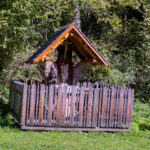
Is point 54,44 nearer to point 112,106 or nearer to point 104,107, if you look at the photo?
point 104,107

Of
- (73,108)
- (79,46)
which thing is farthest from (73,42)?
Result: (73,108)

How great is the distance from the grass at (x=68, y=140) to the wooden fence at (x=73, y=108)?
229 millimetres

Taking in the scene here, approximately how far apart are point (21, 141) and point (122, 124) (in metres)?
3.07

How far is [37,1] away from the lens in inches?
425

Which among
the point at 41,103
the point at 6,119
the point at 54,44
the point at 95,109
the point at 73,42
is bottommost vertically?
the point at 6,119

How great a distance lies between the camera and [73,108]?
22.4ft

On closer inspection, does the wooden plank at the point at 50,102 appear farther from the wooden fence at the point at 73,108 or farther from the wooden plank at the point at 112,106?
the wooden plank at the point at 112,106

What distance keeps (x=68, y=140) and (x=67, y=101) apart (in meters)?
1.19

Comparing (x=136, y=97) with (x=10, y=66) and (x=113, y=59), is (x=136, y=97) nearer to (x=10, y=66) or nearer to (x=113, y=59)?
(x=113, y=59)

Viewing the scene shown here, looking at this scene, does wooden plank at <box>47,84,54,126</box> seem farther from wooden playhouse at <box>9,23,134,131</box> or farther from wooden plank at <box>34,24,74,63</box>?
wooden plank at <box>34,24,74,63</box>

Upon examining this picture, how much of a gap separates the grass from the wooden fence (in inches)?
9.0

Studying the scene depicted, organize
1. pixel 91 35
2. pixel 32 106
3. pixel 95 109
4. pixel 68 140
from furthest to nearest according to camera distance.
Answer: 1. pixel 91 35
2. pixel 95 109
3. pixel 32 106
4. pixel 68 140

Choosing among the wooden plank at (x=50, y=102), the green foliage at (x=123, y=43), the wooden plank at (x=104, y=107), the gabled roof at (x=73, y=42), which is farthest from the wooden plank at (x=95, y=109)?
the green foliage at (x=123, y=43)

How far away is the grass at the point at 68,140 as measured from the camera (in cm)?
539
